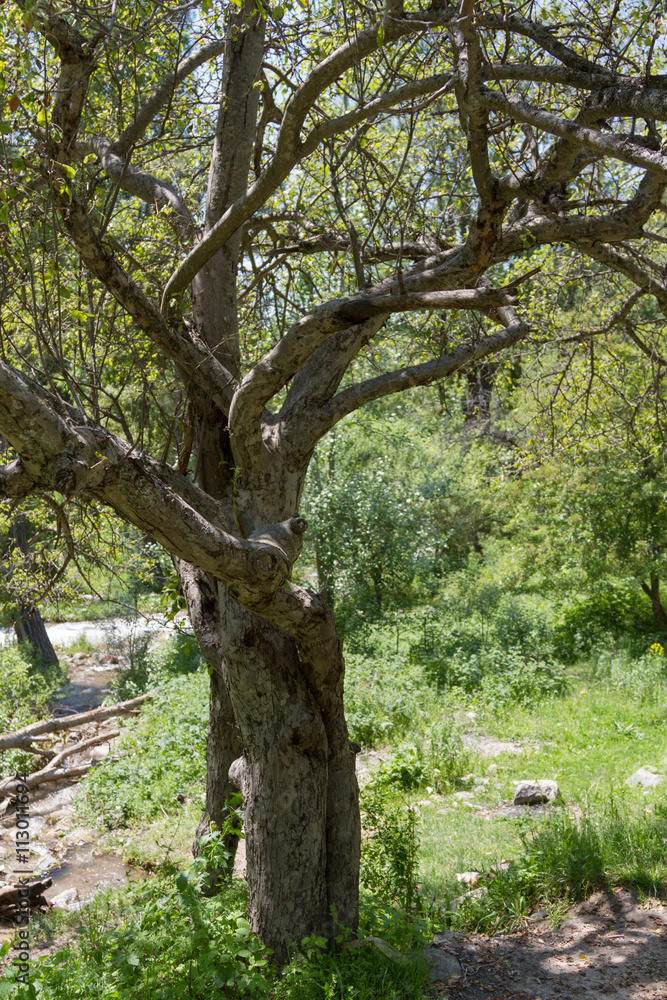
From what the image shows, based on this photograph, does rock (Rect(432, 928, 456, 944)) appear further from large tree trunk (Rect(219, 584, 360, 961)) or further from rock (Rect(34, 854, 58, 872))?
rock (Rect(34, 854, 58, 872))

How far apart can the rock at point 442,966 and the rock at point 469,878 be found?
3.51 feet

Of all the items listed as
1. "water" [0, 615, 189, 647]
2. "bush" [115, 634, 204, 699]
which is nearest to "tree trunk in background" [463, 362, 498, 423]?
"bush" [115, 634, 204, 699]

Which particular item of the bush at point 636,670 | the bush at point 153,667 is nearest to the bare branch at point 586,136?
the bush at point 636,670

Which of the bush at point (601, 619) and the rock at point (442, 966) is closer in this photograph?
the rock at point (442, 966)

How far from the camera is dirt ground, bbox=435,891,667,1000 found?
4.09m

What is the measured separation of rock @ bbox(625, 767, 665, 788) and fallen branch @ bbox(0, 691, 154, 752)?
22.7 ft

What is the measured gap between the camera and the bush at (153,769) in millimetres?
7652

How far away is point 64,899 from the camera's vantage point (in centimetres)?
626

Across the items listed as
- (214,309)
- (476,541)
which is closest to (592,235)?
(214,309)

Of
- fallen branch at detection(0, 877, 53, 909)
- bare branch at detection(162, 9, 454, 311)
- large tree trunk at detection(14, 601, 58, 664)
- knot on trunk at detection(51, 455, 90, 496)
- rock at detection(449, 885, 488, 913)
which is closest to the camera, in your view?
knot on trunk at detection(51, 455, 90, 496)

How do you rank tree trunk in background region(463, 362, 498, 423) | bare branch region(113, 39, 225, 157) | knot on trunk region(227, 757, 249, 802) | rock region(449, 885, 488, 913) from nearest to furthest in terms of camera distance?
1. knot on trunk region(227, 757, 249, 802)
2. bare branch region(113, 39, 225, 157)
3. rock region(449, 885, 488, 913)
4. tree trunk in background region(463, 362, 498, 423)

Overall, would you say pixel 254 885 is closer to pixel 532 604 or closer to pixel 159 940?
pixel 159 940

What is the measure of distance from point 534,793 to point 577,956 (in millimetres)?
2414

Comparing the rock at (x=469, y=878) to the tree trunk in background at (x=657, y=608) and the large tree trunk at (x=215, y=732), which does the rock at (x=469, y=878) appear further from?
the tree trunk in background at (x=657, y=608)
